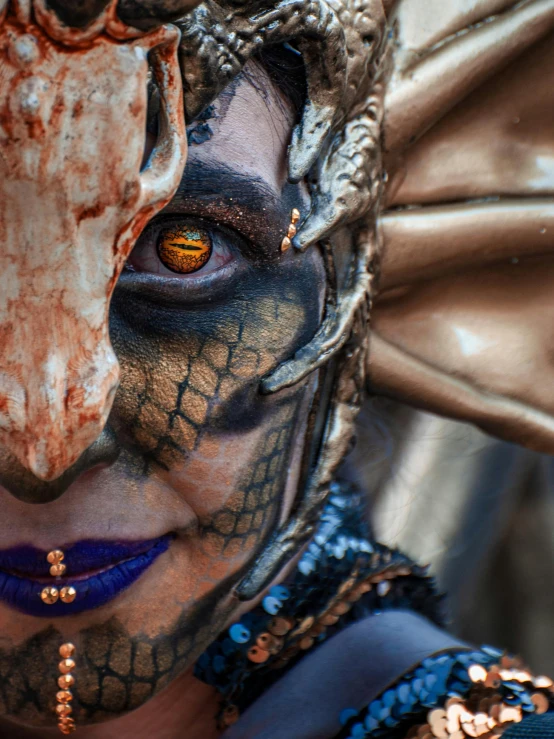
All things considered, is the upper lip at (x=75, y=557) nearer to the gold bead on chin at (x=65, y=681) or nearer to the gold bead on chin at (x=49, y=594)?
the gold bead on chin at (x=49, y=594)

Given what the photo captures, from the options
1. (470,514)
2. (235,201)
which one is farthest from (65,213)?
(470,514)

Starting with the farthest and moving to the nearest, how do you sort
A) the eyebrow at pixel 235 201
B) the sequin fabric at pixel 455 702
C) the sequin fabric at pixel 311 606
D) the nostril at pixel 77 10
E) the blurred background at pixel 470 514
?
1. the blurred background at pixel 470 514
2. the sequin fabric at pixel 311 606
3. the sequin fabric at pixel 455 702
4. the eyebrow at pixel 235 201
5. the nostril at pixel 77 10

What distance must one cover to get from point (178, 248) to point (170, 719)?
26.1 inches

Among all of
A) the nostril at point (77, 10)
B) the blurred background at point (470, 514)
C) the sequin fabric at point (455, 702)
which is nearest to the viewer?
the nostril at point (77, 10)

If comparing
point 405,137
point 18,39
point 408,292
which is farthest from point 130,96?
point 408,292

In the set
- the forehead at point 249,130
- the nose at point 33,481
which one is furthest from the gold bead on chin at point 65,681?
the forehead at point 249,130

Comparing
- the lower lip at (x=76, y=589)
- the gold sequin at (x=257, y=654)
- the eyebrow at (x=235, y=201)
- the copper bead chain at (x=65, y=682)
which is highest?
the eyebrow at (x=235, y=201)

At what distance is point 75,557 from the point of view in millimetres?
1076

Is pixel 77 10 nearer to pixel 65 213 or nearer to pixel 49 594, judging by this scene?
pixel 65 213

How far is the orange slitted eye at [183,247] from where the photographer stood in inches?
42.2

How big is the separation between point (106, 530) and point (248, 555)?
196 mm

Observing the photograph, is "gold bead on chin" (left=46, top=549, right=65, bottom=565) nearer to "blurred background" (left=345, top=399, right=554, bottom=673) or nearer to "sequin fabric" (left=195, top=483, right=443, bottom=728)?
"sequin fabric" (left=195, top=483, right=443, bottom=728)

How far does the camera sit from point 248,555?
3.94ft

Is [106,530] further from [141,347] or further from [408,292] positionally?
[408,292]
